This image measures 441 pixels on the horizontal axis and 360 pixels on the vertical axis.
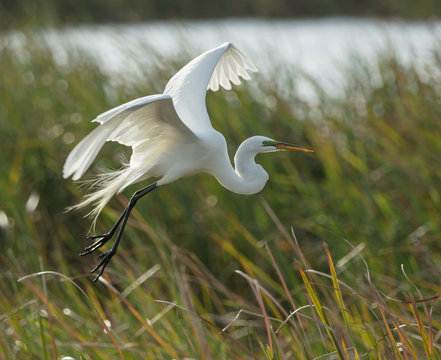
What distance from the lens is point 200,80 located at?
1.62m

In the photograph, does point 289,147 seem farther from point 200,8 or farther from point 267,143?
point 200,8

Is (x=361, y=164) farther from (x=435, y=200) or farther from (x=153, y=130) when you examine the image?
(x=153, y=130)

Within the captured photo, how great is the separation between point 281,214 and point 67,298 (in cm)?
93

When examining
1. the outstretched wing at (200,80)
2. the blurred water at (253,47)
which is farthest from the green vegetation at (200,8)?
the outstretched wing at (200,80)

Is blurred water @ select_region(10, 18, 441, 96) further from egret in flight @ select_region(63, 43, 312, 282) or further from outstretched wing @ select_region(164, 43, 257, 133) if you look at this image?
egret in flight @ select_region(63, 43, 312, 282)

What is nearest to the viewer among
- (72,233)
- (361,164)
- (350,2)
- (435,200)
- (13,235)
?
(435,200)

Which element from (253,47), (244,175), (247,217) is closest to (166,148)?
(244,175)

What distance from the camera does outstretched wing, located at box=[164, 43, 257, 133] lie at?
4.94 ft

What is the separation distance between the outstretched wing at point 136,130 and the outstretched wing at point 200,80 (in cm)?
9

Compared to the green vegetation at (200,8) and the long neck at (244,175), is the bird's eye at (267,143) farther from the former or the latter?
the green vegetation at (200,8)

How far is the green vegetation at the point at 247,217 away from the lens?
2.10m

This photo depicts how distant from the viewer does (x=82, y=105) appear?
345 cm

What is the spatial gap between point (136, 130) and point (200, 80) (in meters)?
0.28

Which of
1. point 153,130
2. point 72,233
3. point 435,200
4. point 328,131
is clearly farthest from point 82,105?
point 153,130
